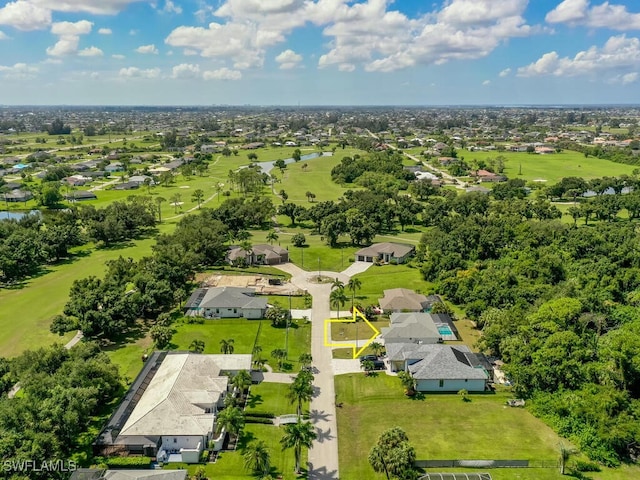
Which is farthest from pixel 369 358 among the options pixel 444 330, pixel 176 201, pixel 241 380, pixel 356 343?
pixel 176 201

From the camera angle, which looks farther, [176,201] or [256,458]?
[176,201]

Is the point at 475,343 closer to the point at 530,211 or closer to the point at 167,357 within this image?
the point at 167,357

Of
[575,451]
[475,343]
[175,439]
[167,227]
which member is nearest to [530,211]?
[475,343]

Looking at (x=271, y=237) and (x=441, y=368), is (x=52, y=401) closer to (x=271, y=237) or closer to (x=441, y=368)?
(x=441, y=368)

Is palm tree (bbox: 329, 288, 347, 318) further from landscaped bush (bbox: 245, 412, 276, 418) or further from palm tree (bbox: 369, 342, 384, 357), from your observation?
landscaped bush (bbox: 245, 412, 276, 418)

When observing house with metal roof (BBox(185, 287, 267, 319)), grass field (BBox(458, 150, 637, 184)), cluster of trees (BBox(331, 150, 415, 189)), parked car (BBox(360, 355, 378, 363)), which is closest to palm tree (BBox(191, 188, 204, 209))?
cluster of trees (BBox(331, 150, 415, 189))

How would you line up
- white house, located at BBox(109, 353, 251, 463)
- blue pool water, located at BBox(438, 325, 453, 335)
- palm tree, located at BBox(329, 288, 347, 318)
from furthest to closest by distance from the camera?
palm tree, located at BBox(329, 288, 347, 318)
blue pool water, located at BBox(438, 325, 453, 335)
white house, located at BBox(109, 353, 251, 463)
